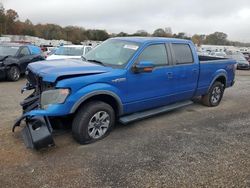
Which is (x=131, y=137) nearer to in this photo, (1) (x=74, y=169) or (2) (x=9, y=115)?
(1) (x=74, y=169)

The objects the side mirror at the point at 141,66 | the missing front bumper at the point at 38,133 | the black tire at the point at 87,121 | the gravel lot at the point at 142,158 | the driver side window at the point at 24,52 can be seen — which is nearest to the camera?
the gravel lot at the point at 142,158

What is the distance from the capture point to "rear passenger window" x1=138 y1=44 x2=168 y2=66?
196 inches

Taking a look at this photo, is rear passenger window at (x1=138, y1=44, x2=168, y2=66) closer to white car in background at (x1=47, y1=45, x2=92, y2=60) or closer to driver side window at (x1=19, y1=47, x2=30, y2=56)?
white car in background at (x1=47, y1=45, x2=92, y2=60)

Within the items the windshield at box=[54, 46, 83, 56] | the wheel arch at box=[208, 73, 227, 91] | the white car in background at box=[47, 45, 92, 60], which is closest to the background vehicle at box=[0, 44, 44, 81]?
the white car in background at box=[47, 45, 92, 60]

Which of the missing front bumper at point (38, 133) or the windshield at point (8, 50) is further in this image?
the windshield at point (8, 50)

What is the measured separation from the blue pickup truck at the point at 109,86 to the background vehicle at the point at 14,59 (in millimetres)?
5709

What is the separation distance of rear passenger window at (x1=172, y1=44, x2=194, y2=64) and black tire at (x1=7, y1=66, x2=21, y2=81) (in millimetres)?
7377

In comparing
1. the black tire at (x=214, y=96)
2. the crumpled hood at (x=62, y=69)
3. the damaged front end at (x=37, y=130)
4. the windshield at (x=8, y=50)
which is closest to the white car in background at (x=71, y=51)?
the windshield at (x=8, y=50)

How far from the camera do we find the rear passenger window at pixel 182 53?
221 inches

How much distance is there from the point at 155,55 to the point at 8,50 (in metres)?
8.19

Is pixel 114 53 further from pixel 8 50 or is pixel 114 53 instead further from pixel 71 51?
pixel 8 50

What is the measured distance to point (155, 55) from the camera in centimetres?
519

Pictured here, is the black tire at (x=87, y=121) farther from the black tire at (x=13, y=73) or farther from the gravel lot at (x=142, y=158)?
the black tire at (x=13, y=73)

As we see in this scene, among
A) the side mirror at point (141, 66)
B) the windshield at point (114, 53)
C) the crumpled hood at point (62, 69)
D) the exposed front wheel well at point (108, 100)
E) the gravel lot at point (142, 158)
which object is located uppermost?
the windshield at point (114, 53)
